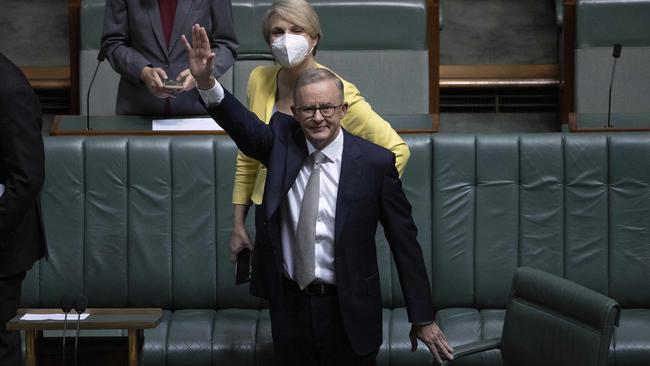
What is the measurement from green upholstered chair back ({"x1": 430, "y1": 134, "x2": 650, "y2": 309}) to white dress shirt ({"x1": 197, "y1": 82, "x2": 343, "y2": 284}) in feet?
4.23

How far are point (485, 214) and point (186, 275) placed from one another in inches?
43.2

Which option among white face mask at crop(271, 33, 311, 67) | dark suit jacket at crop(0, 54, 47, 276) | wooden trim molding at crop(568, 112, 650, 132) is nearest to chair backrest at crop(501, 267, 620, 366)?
white face mask at crop(271, 33, 311, 67)

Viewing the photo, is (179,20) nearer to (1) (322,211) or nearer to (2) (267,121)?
(2) (267,121)

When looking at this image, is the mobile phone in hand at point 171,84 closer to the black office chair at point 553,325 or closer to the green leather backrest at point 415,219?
the green leather backrest at point 415,219

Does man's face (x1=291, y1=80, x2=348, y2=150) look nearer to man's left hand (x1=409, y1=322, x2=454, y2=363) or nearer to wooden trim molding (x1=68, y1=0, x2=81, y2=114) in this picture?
man's left hand (x1=409, y1=322, x2=454, y2=363)

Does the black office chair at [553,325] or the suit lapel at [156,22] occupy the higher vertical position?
the suit lapel at [156,22]

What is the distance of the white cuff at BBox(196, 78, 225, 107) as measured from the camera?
2.40m

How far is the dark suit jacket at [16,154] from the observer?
255 cm

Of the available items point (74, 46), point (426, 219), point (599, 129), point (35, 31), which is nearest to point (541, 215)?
point (426, 219)

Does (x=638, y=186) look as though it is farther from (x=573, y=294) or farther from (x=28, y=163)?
(x=28, y=163)

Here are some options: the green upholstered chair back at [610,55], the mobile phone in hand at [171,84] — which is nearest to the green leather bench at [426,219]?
the mobile phone in hand at [171,84]

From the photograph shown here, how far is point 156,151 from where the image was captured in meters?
3.77

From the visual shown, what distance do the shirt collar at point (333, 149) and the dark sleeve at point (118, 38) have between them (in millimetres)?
1741

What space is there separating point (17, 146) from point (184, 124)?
151cm
